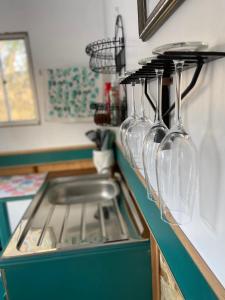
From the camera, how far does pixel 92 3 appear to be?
216 cm

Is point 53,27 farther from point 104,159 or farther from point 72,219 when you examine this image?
point 72,219

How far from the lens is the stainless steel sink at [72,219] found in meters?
1.12

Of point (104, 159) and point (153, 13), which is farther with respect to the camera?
point (104, 159)

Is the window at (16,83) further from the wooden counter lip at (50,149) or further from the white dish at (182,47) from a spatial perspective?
the white dish at (182,47)

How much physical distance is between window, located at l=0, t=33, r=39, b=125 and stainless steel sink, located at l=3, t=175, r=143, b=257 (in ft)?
2.84

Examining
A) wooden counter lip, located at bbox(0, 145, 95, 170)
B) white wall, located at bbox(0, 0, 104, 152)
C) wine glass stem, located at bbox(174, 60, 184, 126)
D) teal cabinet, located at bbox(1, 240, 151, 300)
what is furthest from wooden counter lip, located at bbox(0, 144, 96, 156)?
wine glass stem, located at bbox(174, 60, 184, 126)

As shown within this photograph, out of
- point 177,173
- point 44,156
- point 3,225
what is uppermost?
point 177,173

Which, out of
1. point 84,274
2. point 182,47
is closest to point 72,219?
point 84,274

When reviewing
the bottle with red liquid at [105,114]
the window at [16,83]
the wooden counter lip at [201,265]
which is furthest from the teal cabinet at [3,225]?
the wooden counter lip at [201,265]

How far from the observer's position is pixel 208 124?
0.47 meters

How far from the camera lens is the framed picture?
57 cm

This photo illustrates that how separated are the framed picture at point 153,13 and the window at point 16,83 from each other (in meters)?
1.71

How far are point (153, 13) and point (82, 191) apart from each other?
147 centimetres

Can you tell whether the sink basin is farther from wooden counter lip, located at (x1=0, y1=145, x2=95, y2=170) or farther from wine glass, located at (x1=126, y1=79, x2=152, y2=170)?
wine glass, located at (x1=126, y1=79, x2=152, y2=170)
